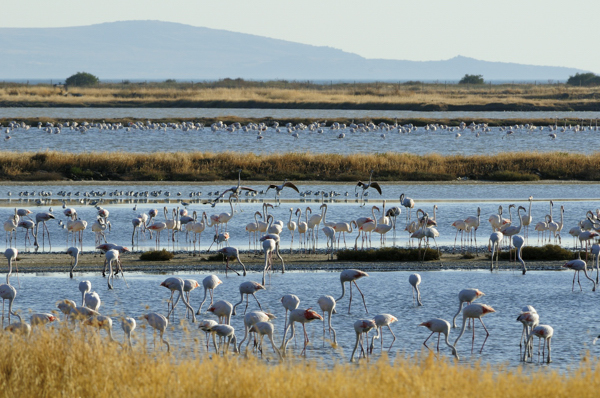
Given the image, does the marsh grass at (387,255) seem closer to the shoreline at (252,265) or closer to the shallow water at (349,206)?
the shoreline at (252,265)

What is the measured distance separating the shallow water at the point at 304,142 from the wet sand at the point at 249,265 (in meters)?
26.2

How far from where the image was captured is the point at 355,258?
19.0m

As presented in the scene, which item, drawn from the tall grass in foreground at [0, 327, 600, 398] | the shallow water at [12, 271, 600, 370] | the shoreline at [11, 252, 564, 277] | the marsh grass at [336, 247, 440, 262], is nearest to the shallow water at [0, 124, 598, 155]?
the marsh grass at [336, 247, 440, 262]

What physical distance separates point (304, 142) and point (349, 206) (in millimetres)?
25093

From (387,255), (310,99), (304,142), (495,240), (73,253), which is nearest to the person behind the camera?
(73,253)

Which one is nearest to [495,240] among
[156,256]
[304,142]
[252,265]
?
[252,265]

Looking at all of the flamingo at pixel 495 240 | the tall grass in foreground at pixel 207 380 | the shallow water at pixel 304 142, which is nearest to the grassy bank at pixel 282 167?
the shallow water at pixel 304 142

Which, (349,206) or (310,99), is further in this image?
(310,99)

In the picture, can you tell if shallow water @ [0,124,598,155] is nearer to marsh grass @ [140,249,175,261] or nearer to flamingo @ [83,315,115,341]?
marsh grass @ [140,249,175,261]

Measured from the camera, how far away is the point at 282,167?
3562 cm

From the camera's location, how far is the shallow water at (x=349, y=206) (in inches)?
877

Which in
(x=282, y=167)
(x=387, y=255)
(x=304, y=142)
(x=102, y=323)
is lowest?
(x=387, y=255)

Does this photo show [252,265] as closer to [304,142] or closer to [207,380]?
[207,380]

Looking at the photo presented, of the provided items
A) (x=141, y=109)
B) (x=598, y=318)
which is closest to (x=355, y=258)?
(x=598, y=318)
